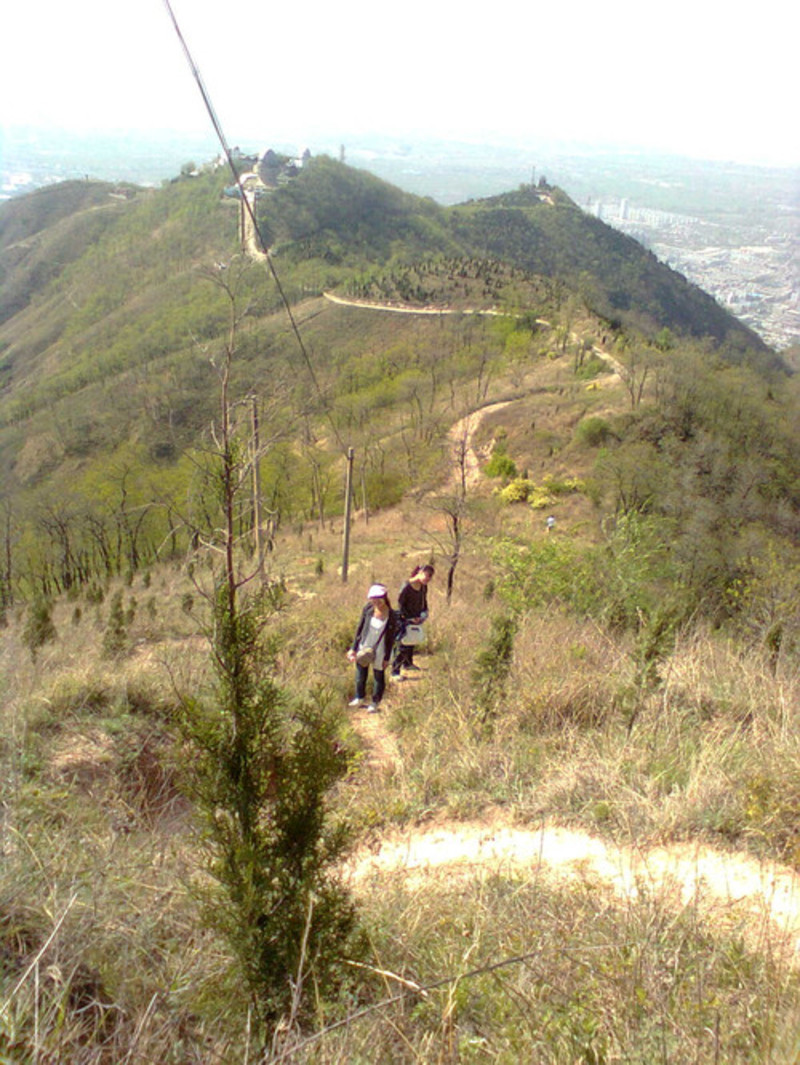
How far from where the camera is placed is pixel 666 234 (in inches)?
4567

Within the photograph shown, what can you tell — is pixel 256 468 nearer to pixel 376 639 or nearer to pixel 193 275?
pixel 376 639

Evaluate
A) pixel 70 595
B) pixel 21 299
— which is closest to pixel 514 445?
pixel 70 595

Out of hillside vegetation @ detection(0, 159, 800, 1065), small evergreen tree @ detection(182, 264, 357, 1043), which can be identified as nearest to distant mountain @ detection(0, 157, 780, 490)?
hillside vegetation @ detection(0, 159, 800, 1065)

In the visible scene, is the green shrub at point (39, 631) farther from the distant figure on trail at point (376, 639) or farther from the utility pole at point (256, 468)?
the utility pole at point (256, 468)

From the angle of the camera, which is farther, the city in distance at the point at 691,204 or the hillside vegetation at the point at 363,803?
the city in distance at the point at 691,204

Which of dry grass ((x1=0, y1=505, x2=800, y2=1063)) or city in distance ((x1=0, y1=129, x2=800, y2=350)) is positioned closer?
dry grass ((x1=0, y1=505, x2=800, y2=1063))

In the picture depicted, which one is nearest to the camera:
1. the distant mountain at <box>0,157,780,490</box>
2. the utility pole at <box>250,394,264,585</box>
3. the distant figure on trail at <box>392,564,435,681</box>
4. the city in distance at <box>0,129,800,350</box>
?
the utility pole at <box>250,394,264,585</box>

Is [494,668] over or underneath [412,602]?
over

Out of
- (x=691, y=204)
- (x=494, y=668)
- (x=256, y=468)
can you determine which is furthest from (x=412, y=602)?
(x=691, y=204)

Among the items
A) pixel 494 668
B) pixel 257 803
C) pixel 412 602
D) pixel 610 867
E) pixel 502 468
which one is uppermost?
pixel 257 803

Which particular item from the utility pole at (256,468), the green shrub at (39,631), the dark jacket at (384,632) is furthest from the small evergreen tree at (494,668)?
the green shrub at (39,631)

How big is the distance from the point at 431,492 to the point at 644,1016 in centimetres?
2786

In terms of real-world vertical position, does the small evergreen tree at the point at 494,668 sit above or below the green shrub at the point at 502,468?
above

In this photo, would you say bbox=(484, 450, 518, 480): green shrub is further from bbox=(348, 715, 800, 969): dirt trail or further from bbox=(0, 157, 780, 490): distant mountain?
bbox=(348, 715, 800, 969): dirt trail
